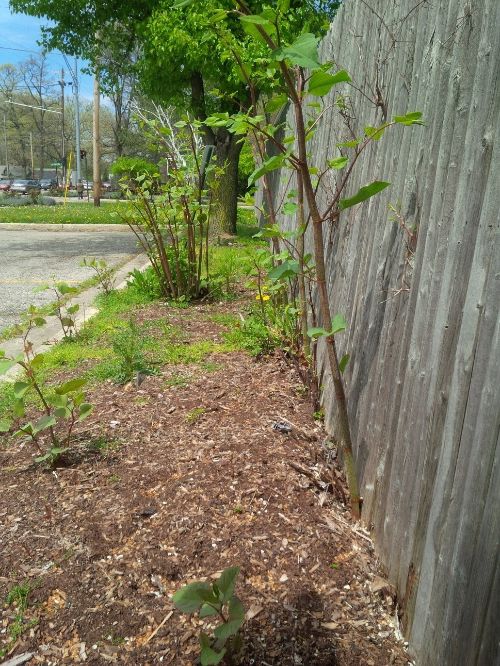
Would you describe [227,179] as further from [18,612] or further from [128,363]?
[18,612]

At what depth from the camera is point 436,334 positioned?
1625mm

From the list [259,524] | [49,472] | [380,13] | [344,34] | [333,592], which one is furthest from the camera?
[344,34]

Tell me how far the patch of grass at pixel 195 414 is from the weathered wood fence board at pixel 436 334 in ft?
3.18

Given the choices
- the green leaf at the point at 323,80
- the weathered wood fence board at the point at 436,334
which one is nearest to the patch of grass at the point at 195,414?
the weathered wood fence board at the point at 436,334

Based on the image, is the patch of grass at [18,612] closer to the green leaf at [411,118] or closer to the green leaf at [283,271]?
the green leaf at [283,271]

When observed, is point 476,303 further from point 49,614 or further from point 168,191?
point 168,191

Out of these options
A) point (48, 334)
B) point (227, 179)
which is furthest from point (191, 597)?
point (227, 179)

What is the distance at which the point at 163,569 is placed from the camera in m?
2.04

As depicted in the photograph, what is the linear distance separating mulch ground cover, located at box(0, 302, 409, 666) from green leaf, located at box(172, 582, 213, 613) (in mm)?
270

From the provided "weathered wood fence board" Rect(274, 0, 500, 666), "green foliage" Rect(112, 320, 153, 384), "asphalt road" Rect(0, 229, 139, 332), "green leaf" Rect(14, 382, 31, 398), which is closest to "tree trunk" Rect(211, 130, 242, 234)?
"asphalt road" Rect(0, 229, 139, 332)

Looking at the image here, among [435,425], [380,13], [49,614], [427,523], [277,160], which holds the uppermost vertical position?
[380,13]

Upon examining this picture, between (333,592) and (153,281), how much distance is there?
472 cm

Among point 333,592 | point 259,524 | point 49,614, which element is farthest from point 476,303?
point 49,614

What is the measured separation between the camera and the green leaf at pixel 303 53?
1.40 m
